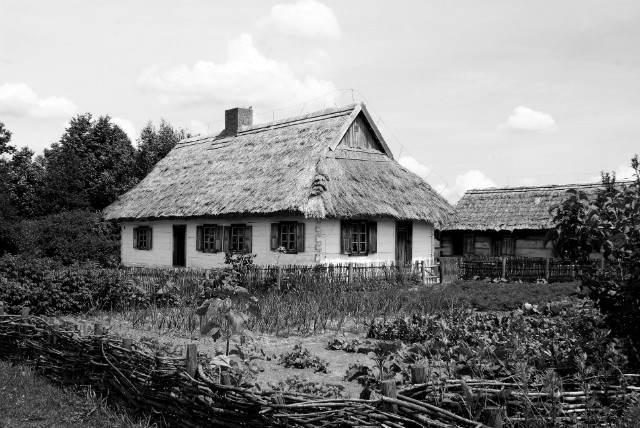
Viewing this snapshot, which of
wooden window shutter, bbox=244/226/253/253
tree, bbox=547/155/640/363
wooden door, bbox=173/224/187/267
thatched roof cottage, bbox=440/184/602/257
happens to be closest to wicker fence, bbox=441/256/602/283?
thatched roof cottage, bbox=440/184/602/257

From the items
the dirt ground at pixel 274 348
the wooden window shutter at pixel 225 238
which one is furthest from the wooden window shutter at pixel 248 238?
the dirt ground at pixel 274 348

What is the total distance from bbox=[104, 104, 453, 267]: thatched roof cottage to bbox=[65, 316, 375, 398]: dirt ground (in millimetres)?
8292

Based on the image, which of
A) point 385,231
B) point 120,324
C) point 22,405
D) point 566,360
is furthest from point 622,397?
point 385,231

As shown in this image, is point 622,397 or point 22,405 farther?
point 22,405

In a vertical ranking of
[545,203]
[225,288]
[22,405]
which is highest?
[545,203]

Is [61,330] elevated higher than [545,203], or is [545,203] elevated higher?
[545,203]

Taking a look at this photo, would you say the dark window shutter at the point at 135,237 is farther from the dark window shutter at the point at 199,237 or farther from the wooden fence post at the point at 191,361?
the wooden fence post at the point at 191,361

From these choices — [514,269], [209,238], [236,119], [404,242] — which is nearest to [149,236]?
→ [209,238]

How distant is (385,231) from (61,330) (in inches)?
580

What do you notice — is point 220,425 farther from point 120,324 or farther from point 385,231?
point 385,231

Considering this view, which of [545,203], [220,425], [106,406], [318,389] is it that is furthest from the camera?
[545,203]

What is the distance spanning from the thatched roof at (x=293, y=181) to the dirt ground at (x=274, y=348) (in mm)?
8331

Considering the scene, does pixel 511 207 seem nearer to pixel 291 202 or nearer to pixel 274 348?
pixel 291 202

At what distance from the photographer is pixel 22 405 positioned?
5973 mm
